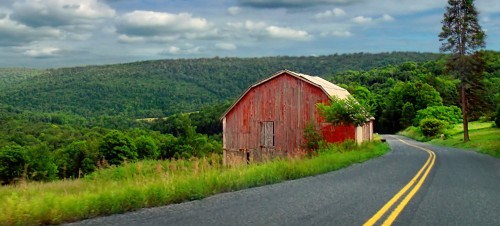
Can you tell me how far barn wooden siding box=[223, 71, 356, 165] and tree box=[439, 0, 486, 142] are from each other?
17704mm

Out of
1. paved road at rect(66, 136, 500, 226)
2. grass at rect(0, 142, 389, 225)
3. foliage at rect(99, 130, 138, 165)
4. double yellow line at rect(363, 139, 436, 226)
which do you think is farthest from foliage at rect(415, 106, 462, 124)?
grass at rect(0, 142, 389, 225)

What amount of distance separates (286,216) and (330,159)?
37.8ft

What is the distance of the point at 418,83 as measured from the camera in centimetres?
10919

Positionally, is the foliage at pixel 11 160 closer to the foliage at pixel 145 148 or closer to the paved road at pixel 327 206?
the foliage at pixel 145 148

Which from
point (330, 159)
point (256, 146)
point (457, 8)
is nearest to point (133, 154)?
point (256, 146)

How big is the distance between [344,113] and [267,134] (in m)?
7.44

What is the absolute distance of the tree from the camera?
4456 cm

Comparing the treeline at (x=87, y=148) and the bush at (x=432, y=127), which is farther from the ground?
the bush at (x=432, y=127)

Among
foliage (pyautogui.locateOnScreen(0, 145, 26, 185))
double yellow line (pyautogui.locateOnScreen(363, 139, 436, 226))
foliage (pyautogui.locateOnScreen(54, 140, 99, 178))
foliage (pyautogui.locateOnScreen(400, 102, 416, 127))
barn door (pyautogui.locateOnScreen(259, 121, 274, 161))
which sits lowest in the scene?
foliage (pyautogui.locateOnScreen(54, 140, 99, 178))

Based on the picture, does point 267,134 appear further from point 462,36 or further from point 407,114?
point 407,114

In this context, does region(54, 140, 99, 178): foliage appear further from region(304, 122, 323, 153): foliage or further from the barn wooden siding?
region(304, 122, 323, 153): foliage

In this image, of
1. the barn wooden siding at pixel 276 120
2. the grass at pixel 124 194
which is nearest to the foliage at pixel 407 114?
the barn wooden siding at pixel 276 120

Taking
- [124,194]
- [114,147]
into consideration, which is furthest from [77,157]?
[124,194]

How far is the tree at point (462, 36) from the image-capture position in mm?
44562
